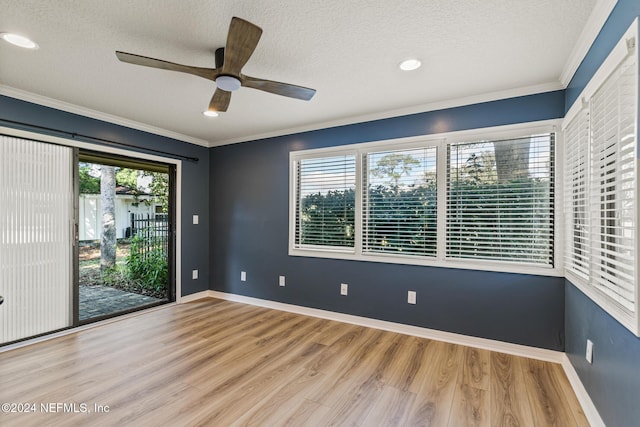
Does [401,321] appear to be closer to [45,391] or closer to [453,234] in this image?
[453,234]

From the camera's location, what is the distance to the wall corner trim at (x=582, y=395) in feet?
5.97

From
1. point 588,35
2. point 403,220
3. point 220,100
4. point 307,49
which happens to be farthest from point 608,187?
point 220,100

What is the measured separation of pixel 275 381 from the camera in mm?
2326

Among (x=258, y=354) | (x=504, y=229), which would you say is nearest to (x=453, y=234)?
(x=504, y=229)

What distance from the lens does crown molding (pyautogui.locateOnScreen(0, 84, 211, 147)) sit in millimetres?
2876

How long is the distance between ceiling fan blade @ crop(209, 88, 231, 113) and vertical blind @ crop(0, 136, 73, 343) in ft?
6.44

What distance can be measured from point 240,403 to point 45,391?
55.2 inches

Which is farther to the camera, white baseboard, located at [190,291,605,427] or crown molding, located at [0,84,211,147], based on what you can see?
crown molding, located at [0,84,211,147]

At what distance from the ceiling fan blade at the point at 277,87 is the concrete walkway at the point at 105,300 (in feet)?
11.0

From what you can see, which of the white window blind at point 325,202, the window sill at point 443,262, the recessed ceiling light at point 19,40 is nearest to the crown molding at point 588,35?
the window sill at point 443,262

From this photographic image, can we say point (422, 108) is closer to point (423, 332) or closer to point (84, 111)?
point (423, 332)

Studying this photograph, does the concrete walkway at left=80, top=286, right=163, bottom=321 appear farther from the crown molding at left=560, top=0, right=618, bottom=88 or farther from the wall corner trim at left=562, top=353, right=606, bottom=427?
the crown molding at left=560, top=0, right=618, bottom=88

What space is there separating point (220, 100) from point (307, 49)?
2.68ft

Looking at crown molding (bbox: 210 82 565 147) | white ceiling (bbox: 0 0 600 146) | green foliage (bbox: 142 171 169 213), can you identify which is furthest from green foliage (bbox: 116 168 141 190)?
crown molding (bbox: 210 82 565 147)
